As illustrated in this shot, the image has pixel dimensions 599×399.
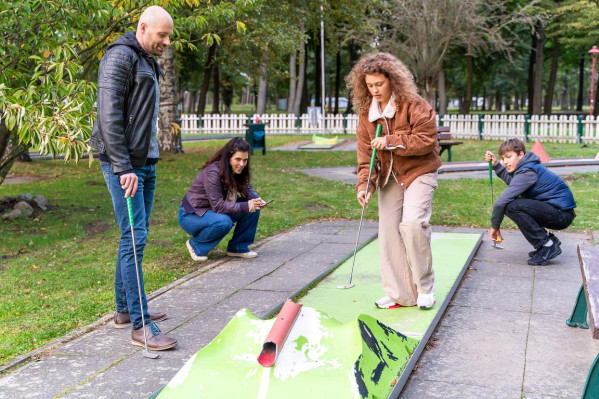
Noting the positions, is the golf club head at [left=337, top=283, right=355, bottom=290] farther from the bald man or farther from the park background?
the bald man

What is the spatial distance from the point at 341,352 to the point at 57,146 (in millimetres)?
3598

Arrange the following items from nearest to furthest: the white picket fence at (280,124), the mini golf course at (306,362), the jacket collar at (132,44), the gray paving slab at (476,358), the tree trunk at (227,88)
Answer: the mini golf course at (306,362)
the gray paving slab at (476,358)
the jacket collar at (132,44)
the white picket fence at (280,124)
the tree trunk at (227,88)

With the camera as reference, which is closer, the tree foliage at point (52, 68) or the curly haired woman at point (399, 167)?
the curly haired woman at point (399, 167)

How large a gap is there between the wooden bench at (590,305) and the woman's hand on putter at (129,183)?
2.64 meters

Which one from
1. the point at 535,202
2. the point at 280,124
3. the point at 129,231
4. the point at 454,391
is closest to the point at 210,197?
the point at 129,231

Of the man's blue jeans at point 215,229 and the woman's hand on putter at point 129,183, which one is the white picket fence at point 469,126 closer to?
the man's blue jeans at point 215,229

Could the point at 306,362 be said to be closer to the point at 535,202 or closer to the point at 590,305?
the point at 590,305

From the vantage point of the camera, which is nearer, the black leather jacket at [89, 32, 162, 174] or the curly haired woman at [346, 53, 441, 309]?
the black leather jacket at [89, 32, 162, 174]

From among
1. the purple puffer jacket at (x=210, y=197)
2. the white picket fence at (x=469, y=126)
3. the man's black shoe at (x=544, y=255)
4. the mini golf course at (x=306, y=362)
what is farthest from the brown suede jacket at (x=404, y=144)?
the white picket fence at (x=469, y=126)

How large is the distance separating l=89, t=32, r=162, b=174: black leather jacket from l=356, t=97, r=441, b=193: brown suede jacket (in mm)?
1558

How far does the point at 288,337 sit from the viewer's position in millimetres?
3465

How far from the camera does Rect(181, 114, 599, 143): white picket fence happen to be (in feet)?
78.1

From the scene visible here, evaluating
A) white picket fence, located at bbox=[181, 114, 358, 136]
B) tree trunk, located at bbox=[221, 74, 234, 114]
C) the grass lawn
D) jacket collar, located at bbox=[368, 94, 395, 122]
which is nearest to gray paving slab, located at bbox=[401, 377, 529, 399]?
jacket collar, located at bbox=[368, 94, 395, 122]

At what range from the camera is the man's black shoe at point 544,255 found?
6.61 metres
